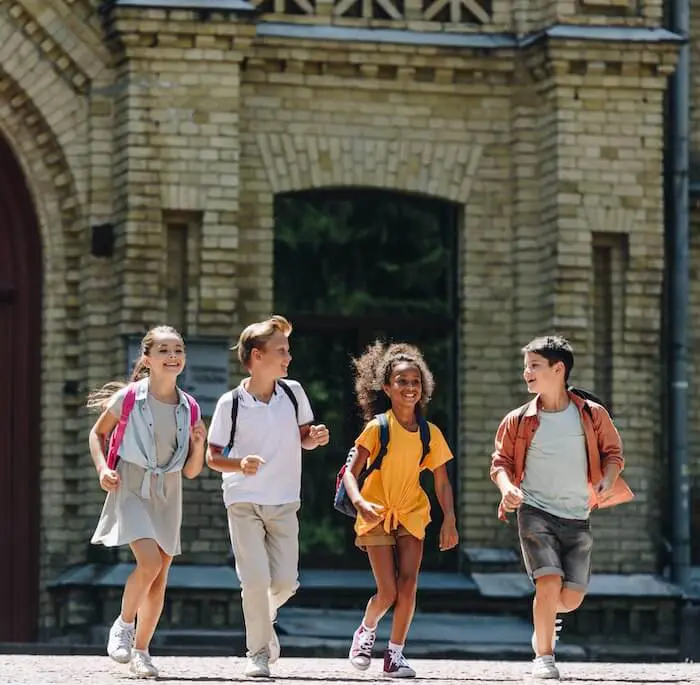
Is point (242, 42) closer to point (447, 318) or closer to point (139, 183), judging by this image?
point (139, 183)

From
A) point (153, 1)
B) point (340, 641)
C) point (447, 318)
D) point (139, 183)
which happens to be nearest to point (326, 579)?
point (340, 641)

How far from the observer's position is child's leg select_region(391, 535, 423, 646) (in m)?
12.1

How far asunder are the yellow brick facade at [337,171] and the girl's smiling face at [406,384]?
5383 millimetres

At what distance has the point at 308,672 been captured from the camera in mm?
12625

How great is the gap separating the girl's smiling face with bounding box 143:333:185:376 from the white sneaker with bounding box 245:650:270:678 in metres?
1.44

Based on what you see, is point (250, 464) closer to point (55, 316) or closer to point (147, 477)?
point (147, 477)

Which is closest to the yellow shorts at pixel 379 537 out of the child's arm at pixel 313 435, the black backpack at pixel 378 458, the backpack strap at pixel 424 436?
the black backpack at pixel 378 458

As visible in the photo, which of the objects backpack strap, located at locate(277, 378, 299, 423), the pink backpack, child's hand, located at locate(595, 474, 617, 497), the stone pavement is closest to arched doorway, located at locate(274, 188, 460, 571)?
the stone pavement

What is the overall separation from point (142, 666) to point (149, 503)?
2.59ft

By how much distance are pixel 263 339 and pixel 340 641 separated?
575 centimetres

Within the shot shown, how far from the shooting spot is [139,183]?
1734cm

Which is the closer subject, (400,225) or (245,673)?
(245,673)

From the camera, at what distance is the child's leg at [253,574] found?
38.3ft

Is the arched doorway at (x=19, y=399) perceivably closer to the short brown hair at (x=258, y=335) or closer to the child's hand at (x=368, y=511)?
the short brown hair at (x=258, y=335)
